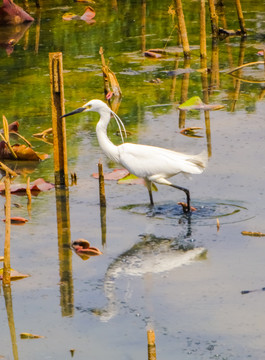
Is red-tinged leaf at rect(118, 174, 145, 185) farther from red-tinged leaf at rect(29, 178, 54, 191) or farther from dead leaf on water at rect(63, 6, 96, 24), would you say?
dead leaf on water at rect(63, 6, 96, 24)

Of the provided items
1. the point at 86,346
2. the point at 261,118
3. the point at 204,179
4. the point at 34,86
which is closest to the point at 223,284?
the point at 86,346

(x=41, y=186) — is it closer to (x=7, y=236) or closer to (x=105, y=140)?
(x=105, y=140)

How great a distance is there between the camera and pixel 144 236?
7.59m

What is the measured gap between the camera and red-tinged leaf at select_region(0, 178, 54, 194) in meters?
8.68

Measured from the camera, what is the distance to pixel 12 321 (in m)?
6.09

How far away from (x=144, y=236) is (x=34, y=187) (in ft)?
5.28

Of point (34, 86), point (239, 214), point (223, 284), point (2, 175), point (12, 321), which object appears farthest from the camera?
point (34, 86)

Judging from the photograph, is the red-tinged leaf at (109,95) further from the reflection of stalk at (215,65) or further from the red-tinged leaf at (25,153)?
the red-tinged leaf at (25,153)

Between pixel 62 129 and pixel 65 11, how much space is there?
1077cm

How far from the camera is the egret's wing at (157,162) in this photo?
8.12 meters

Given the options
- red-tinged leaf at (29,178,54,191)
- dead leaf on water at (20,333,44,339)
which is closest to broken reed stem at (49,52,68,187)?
red-tinged leaf at (29,178,54,191)

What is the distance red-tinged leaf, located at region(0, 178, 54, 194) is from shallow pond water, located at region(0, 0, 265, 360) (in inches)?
5.4

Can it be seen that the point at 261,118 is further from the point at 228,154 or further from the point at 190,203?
the point at 190,203

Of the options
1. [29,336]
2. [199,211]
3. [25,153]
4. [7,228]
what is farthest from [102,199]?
[29,336]
